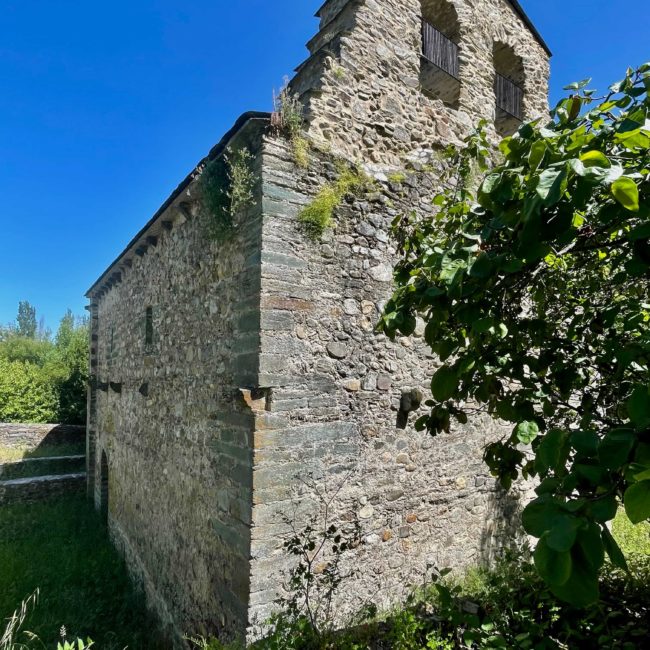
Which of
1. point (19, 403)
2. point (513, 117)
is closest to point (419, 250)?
point (513, 117)

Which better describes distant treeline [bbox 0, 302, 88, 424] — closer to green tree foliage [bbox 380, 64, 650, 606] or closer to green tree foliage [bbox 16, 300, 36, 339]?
green tree foliage [bbox 380, 64, 650, 606]

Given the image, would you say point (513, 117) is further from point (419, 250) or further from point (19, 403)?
point (19, 403)

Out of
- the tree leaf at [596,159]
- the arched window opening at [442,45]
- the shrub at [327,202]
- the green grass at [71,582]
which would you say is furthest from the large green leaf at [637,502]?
the green grass at [71,582]

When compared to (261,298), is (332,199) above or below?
above

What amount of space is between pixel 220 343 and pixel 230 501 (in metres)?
1.50

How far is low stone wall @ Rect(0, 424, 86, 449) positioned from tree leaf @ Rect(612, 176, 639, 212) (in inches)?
792

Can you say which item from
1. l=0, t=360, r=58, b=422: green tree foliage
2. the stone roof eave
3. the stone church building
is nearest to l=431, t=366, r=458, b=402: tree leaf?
the stone church building

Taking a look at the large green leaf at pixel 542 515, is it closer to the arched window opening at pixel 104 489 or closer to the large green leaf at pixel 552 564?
the large green leaf at pixel 552 564

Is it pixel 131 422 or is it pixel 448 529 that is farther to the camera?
pixel 131 422

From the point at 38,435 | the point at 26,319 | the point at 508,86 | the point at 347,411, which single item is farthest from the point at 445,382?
the point at 26,319

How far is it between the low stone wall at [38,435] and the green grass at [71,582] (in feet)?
24.5

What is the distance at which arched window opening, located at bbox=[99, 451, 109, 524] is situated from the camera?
32.7 feet

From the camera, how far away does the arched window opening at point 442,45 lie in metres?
5.72

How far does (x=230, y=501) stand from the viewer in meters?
3.92
